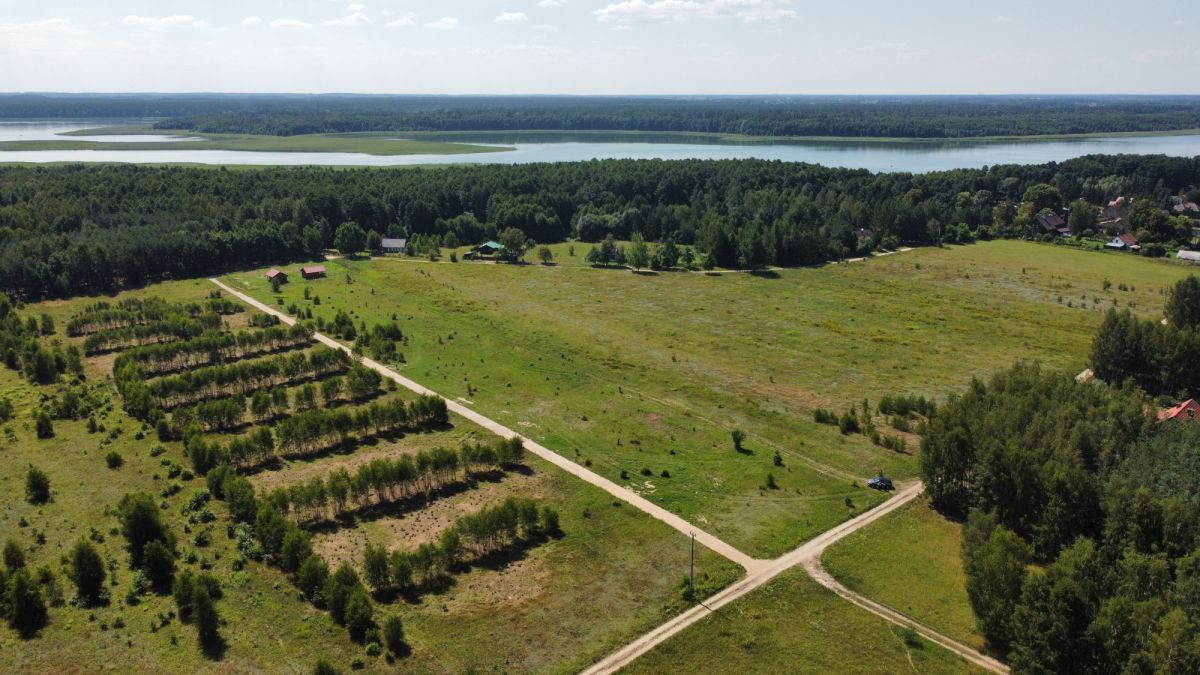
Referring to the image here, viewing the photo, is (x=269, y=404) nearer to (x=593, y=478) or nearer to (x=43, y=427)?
(x=43, y=427)

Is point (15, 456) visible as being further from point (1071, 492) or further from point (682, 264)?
point (682, 264)

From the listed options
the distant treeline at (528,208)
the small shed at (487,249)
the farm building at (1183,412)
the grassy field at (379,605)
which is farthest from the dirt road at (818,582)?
the small shed at (487,249)

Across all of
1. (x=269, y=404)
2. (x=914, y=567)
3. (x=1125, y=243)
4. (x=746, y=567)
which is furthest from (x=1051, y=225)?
(x=269, y=404)

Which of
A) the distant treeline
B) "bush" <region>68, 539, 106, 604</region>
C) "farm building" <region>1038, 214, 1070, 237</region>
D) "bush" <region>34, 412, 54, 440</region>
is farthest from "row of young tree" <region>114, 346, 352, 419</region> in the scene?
"farm building" <region>1038, 214, 1070, 237</region>

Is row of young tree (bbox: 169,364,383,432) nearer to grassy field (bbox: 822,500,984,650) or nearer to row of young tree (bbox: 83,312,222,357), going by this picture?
row of young tree (bbox: 83,312,222,357)

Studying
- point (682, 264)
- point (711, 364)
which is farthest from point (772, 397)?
point (682, 264)
